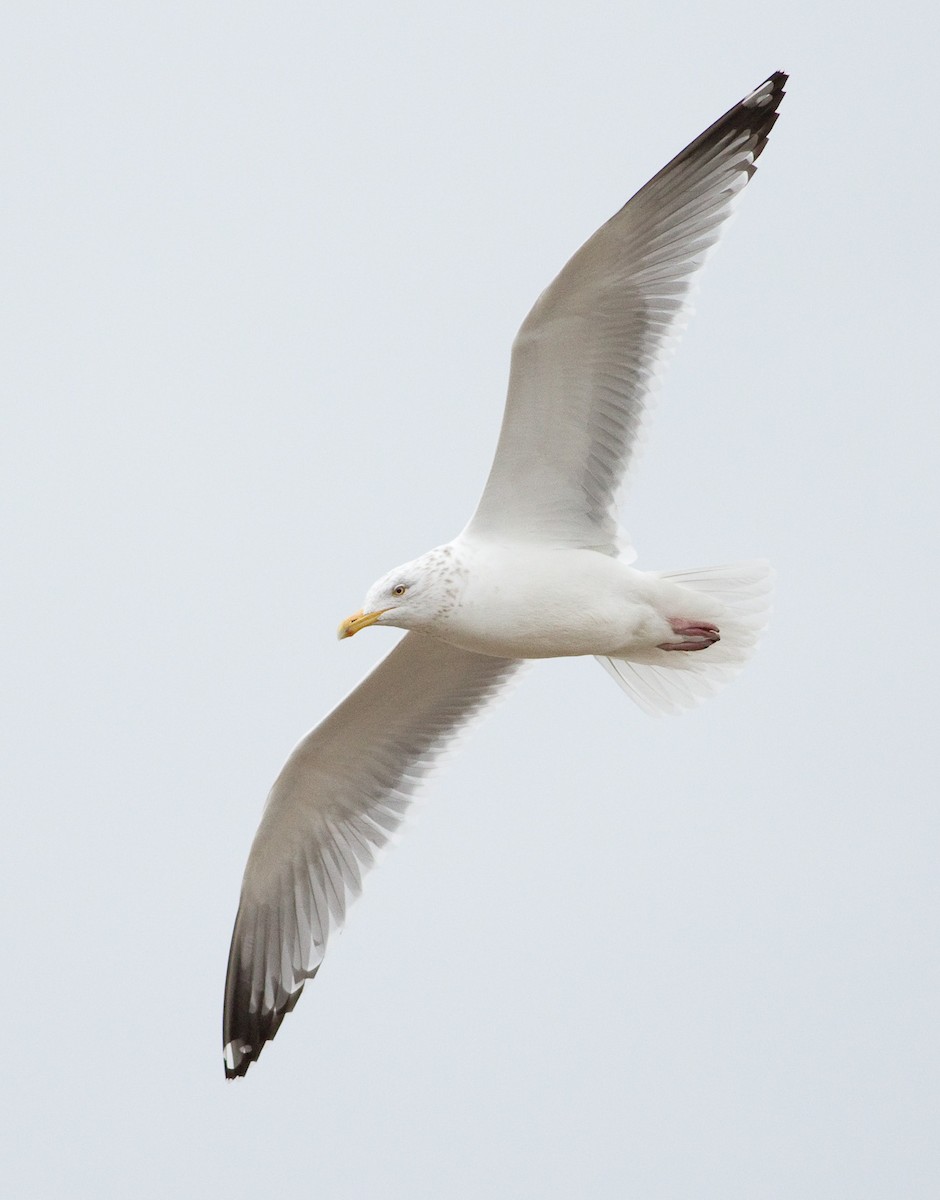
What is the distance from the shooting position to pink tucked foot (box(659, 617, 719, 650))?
721cm

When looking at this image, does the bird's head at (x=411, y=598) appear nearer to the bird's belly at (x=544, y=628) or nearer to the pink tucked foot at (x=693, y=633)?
the bird's belly at (x=544, y=628)

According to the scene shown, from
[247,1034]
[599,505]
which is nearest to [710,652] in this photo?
[599,505]

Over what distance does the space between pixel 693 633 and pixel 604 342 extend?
45.0 inches

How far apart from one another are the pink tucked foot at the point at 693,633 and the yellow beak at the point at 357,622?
1113 mm

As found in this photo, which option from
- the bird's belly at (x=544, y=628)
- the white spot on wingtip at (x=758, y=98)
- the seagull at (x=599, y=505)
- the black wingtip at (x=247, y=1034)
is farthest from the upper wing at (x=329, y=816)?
the white spot on wingtip at (x=758, y=98)

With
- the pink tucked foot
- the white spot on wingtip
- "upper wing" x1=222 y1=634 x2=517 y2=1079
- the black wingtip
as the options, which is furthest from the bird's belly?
the black wingtip

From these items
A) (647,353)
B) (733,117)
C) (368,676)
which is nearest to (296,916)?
(368,676)

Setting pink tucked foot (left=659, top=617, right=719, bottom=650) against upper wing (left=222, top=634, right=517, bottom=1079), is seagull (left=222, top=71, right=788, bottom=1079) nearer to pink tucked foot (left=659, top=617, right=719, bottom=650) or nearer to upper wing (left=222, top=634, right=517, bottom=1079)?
pink tucked foot (left=659, top=617, right=719, bottom=650)

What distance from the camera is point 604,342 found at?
6.98m

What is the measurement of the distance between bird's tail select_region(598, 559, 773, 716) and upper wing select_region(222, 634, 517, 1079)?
2.18 ft

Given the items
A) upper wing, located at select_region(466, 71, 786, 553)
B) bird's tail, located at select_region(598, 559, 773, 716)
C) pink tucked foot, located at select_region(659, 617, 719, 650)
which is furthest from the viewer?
bird's tail, located at select_region(598, 559, 773, 716)

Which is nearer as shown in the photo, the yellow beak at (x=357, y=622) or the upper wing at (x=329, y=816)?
the yellow beak at (x=357, y=622)

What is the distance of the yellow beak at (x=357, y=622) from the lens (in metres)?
6.91

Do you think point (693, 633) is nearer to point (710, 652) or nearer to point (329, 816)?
point (710, 652)
